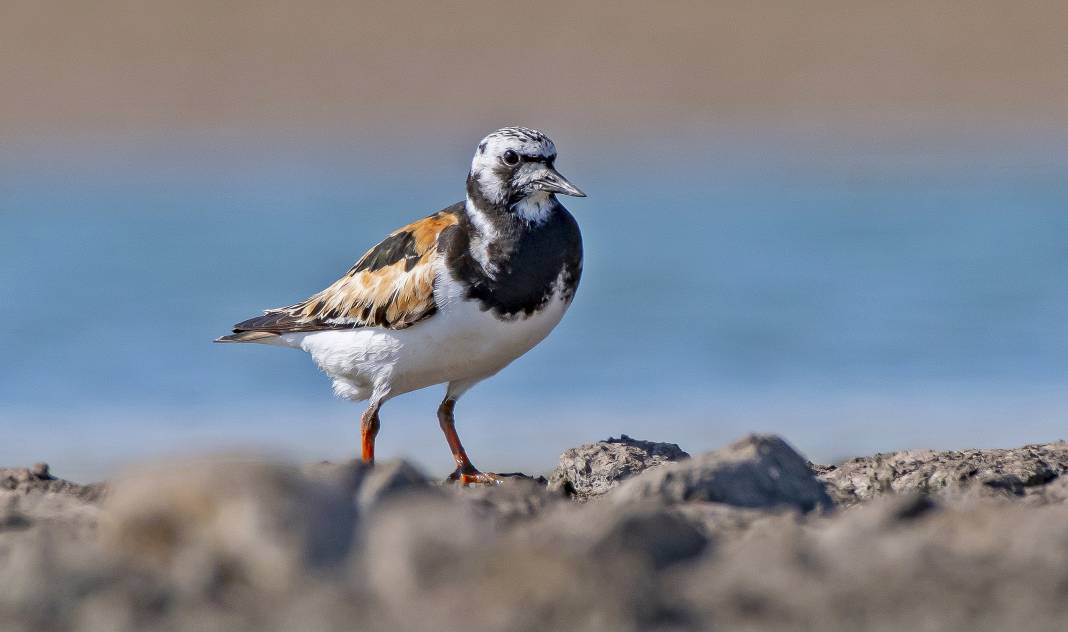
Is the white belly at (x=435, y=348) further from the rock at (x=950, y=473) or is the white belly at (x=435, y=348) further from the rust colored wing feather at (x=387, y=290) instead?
the rock at (x=950, y=473)

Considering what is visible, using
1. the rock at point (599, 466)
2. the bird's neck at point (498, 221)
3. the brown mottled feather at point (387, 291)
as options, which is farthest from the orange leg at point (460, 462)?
the bird's neck at point (498, 221)

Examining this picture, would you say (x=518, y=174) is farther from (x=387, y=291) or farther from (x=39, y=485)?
(x=39, y=485)

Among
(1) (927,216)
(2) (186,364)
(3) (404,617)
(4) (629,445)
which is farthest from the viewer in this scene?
(1) (927,216)

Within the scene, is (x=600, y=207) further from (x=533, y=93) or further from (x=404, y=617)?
(x=404, y=617)

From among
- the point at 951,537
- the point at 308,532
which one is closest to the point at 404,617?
the point at 308,532

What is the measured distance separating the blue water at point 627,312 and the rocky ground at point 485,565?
1558 millimetres

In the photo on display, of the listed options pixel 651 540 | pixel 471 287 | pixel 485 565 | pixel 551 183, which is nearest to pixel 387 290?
pixel 471 287

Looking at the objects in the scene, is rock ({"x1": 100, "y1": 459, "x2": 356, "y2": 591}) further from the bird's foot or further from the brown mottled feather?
the bird's foot

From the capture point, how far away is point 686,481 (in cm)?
537

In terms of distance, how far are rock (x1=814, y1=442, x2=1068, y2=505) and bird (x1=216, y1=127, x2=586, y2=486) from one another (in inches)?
64.9

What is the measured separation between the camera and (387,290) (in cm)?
769

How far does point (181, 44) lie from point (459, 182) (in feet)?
23.5

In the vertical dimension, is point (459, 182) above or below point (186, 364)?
above

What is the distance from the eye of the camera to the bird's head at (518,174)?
25.0 ft
